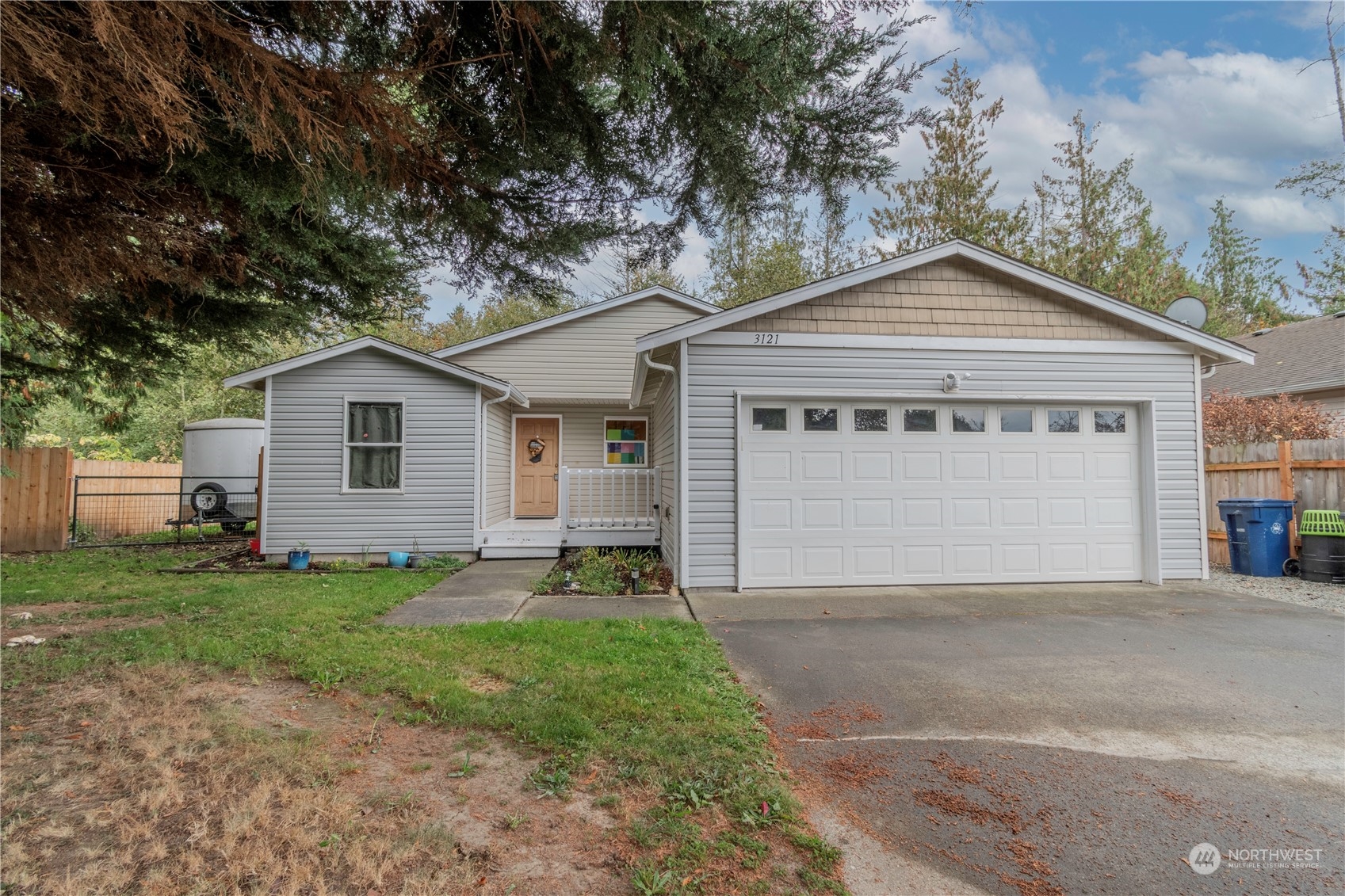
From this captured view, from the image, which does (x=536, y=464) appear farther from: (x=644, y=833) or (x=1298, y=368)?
(x=1298, y=368)

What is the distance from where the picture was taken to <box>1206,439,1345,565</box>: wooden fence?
7.62 meters

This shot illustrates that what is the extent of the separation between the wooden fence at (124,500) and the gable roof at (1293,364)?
2441 centimetres

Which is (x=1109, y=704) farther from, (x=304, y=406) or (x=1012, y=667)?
(x=304, y=406)

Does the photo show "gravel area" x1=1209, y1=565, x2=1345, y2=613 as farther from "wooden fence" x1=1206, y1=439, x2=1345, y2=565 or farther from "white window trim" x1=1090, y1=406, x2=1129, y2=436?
"white window trim" x1=1090, y1=406, x2=1129, y2=436

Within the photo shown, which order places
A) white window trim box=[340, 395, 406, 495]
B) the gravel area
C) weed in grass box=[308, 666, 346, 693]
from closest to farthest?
weed in grass box=[308, 666, 346, 693]
the gravel area
white window trim box=[340, 395, 406, 495]

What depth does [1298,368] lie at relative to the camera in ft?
43.8

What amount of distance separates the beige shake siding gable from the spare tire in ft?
41.9

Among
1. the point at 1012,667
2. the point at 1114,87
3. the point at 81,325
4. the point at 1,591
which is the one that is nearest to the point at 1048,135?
the point at 1114,87

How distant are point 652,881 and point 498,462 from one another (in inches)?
388

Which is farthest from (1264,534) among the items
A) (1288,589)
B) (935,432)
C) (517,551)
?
(517,551)

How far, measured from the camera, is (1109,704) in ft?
11.9

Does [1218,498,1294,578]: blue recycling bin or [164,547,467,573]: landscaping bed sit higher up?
[1218,498,1294,578]: blue recycling bin

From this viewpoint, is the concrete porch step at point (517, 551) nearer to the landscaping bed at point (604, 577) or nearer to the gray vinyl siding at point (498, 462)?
the landscaping bed at point (604, 577)

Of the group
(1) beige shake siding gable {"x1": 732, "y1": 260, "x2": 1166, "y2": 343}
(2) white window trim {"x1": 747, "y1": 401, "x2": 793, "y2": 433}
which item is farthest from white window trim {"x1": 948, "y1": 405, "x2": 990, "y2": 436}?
(2) white window trim {"x1": 747, "y1": 401, "x2": 793, "y2": 433}
